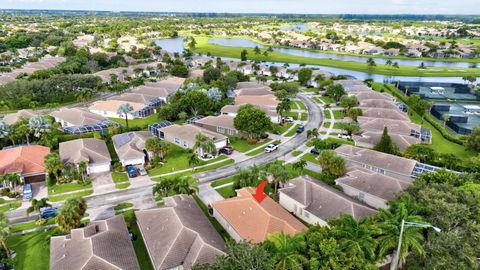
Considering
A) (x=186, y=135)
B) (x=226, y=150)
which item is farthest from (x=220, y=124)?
(x=226, y=150)

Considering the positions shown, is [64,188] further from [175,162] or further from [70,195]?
[175,162]

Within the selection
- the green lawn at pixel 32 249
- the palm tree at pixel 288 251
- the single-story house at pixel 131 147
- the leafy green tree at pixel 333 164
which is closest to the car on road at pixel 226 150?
the single-story house at pixel 131 147

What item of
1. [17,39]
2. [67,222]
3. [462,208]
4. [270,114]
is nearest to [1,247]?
[67,222]

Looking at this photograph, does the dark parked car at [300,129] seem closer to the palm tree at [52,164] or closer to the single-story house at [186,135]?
the single-story house at [186,135]

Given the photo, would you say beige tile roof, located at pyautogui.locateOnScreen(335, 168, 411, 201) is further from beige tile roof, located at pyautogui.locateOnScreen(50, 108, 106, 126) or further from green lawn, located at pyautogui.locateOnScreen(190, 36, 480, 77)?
green lawn, located at pyautogui.locateOnScreen(190, 36, 480, 77)

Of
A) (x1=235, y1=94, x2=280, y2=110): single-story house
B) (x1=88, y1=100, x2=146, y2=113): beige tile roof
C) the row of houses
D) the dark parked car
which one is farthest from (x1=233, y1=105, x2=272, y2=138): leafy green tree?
(x1=88, y1=100, x2=146, y2=113): beige tile roof
